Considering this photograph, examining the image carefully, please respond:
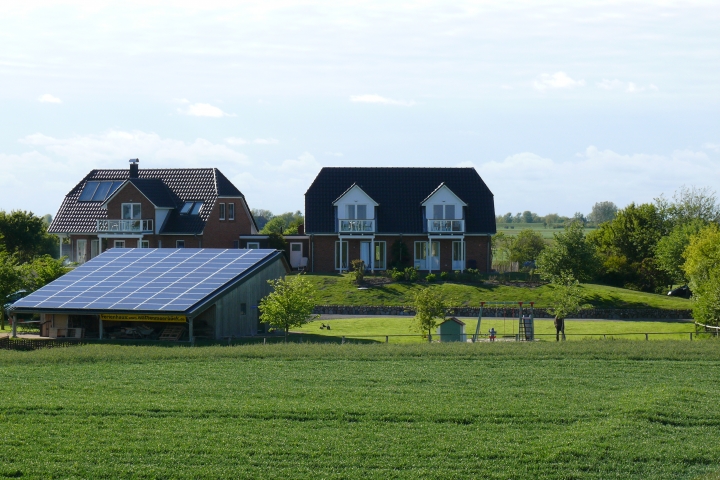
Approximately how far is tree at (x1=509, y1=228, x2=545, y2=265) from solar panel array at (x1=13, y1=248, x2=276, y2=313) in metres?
43.6

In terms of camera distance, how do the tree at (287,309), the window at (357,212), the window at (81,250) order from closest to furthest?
the tree at (287,309) < the window at (357,212) < the window at (81,250)

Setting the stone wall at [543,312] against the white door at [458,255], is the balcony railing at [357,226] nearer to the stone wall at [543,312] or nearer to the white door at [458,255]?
the white door at [458,255]

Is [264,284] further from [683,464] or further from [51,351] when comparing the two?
[683,464]

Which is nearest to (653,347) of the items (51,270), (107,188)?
(51,270)

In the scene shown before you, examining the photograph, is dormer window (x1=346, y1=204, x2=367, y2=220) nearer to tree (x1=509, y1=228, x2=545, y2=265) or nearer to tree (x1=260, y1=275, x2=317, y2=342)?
tree (x1=260, y1=275, x2=317, y2=342)

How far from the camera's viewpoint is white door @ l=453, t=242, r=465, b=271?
63188mm

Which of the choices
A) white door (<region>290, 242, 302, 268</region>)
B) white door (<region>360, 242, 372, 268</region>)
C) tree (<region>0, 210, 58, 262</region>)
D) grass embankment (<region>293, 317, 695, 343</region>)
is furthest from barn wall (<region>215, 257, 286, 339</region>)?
tree (<region>0, 210, 58, 262</region>)

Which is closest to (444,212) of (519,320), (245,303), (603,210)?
(519,320)

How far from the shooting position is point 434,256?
6331 centimetres

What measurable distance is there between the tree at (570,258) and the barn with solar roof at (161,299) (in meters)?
19.1

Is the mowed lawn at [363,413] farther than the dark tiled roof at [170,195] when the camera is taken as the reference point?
No

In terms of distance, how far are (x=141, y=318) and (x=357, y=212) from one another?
89.9 ft

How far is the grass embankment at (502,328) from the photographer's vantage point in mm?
41066

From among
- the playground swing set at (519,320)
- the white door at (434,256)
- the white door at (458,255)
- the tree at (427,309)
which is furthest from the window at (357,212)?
the tree at (427,309)
